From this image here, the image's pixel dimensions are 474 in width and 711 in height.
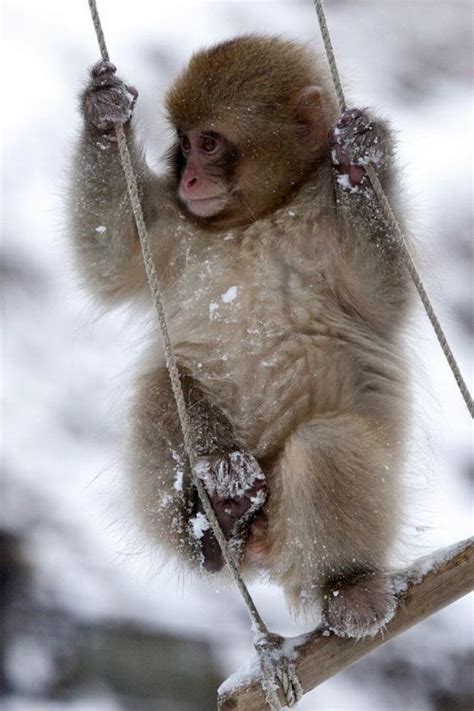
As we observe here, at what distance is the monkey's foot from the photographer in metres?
4.02

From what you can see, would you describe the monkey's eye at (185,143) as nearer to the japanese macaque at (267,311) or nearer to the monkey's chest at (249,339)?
the japanese macaque at (267,311)

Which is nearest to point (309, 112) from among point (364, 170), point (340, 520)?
point (364, 170)

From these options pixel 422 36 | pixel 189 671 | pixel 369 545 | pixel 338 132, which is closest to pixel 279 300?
pixel 338 132

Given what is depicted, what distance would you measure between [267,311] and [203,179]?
0.55 meters

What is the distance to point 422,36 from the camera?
941 cm

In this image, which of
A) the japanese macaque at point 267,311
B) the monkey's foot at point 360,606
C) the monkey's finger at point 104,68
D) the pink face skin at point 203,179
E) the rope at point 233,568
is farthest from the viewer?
the pink face skin at point 203,179

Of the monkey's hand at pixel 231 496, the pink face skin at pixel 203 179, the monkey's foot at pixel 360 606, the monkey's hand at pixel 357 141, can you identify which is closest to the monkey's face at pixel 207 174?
the pink face skin at pixel 203 179

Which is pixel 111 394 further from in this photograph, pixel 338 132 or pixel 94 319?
pixel 338 132

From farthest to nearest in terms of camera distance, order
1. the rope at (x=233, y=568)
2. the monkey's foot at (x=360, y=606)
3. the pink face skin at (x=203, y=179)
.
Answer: the pink face skin at (x=203, y=179) < the monkey's foot at (x=360, y=606) < the rope at (x=233, y=568)

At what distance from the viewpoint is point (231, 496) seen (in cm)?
430

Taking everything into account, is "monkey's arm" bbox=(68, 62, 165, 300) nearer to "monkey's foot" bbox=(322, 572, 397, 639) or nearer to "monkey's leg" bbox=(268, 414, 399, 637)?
"monkey's leg" bbox=(268, 414, 399, 637)

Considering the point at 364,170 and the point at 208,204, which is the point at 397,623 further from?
the point at 208,204

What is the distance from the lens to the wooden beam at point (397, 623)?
3.92m

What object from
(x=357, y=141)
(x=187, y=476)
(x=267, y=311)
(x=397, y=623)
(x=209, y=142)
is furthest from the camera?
(x=209, y=142)
